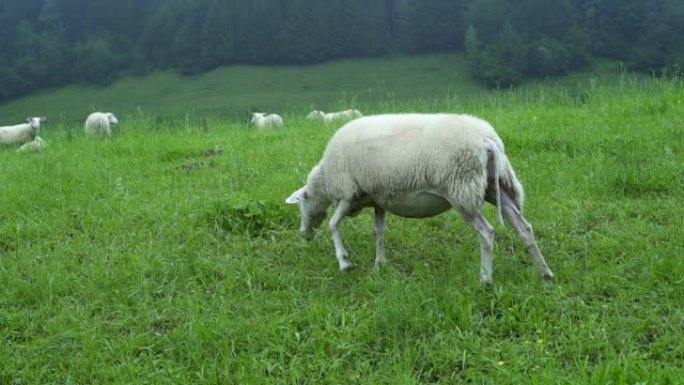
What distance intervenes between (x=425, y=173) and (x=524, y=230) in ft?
2.25

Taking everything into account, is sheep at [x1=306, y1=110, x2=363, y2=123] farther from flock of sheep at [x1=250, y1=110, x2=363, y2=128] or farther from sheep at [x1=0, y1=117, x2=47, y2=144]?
sheep at [x1=0, y1=117, x2=47, y2=144]

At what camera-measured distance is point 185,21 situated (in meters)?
28.8

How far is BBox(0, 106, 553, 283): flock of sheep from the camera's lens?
3965mm

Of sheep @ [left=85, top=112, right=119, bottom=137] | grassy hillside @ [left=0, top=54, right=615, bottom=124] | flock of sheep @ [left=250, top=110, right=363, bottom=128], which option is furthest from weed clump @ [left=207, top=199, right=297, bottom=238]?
grassy hillside @ [left=0, top=54, right=615, bottom=124]

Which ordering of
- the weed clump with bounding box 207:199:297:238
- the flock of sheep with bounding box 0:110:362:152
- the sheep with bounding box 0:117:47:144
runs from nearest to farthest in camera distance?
the weed clump with bounding box 207:199:297:238 < the flock of sheep with bounding box 0:110:362:152 < the sheep with bounding box 0:117:47:144

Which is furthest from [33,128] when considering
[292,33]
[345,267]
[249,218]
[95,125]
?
[292,33]

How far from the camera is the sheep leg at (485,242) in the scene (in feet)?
13.0

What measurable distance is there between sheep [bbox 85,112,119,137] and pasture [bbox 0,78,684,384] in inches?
148

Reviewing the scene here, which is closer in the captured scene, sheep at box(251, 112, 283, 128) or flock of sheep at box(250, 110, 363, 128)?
flock of sheep at box(250, 110, 363, 128)

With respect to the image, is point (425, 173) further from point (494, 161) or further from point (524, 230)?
point (524, 230)

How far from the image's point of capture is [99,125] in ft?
38.5

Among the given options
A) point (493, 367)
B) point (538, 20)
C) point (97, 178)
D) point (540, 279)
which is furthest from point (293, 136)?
point (538, 20)

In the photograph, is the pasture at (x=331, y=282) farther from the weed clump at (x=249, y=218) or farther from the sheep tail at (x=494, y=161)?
the sheep tail at (x=494, y=161)

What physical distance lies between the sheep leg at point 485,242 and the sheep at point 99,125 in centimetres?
814
